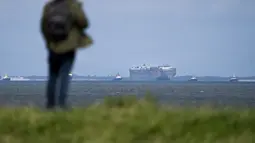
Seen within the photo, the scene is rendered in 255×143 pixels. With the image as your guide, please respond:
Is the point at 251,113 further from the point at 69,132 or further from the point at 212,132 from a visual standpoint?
the point at 69,132

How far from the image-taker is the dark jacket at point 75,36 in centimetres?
772

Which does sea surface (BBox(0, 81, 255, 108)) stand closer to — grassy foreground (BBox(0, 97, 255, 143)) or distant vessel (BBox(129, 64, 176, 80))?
grassy foreground (BBox(0, 97, 255, 143))

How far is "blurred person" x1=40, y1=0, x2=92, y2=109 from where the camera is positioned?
7719mm

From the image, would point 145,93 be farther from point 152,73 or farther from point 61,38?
point 152,73

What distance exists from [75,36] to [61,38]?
0.20 metres

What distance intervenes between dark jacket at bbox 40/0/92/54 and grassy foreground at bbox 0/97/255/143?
103 centimetres

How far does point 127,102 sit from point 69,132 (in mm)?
1607

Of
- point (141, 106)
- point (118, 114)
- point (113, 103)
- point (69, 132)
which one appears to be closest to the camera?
point (69, 132)

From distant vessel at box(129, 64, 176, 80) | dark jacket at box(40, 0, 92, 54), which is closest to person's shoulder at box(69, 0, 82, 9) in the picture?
dark jacket at box(40, 0, 92, 54)

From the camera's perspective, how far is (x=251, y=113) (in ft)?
23.8

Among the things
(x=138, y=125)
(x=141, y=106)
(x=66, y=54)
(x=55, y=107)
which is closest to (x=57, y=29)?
(x=66, y=54)

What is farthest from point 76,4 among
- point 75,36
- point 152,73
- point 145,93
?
point 152,73

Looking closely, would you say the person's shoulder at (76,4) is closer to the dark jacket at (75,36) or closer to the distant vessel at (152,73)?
the dark jacket at (75,36)

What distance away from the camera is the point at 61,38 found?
25.5 ft
